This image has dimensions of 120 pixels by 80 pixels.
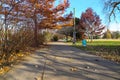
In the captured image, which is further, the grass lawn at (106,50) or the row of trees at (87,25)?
the row of trees at (87,25)

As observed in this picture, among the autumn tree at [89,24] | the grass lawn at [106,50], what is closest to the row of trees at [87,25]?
the autumn tree at [89,24]

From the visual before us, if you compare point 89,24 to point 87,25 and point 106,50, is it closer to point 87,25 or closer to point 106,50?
point 87,25

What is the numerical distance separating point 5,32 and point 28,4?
35.1 feet

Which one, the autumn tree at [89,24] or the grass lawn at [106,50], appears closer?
the grass lawn at [106,50]

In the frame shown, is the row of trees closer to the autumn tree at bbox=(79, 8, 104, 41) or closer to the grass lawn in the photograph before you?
the autumn tree at bbox=(79, 8, 104, 41)

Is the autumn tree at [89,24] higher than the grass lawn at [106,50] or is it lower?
higher

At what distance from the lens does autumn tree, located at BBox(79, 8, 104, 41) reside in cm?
7362

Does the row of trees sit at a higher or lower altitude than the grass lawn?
higher

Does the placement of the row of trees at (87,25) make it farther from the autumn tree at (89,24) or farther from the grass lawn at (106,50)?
the grass lawn at (106,50)

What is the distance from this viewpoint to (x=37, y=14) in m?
26.6

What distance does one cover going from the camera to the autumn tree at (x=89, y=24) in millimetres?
73625

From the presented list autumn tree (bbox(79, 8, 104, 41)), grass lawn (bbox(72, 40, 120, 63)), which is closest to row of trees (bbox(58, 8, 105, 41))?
autumn tree (bbox(79, 8, 104, 41))

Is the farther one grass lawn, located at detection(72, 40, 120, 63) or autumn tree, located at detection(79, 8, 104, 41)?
autumn tree, located at detection(79, 8, 104, 41)

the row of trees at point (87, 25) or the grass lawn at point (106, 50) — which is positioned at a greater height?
the row of trees at point (87, 25)
